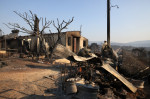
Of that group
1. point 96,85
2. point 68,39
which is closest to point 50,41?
point 68,39

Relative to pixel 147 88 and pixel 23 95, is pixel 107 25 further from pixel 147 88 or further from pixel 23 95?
pixel 23 95

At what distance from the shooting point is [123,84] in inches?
255

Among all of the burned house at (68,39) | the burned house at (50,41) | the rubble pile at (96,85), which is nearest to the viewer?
the rubble pile at (96,85)

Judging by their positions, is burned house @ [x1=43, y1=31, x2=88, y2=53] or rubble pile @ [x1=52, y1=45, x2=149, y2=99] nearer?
rubble pile @ [x1=52, y1=45, x2=149, y2=99]

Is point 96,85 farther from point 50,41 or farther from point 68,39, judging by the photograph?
point 50,41

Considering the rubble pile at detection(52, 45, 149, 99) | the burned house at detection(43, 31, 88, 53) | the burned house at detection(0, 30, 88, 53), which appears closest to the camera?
the rubble pile at detection(52, 45, 149, 99)

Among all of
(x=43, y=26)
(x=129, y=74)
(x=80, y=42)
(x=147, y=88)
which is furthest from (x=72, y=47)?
(x=147, y=88)

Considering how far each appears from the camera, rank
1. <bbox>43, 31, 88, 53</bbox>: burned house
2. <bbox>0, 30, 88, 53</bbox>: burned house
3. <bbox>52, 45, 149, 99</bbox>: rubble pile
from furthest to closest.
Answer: <bbox>0, 30, 88, 53</bbox>: burned house, <bbox>43, 31, 88, 53</bbox>: burned house, <bbox>52, 45, 149, 99</bbox>: rubble pile

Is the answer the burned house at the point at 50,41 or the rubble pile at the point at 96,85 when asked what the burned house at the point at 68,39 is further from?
the rubble pile at the point at 96,85

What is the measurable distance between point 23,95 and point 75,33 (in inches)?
616

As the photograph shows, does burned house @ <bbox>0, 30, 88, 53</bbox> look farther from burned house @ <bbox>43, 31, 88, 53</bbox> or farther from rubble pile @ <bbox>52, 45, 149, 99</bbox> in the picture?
rubble pile @ <bbox>52, 45, 149, 99</bbox>

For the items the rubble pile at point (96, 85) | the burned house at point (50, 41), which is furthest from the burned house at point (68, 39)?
the rubble pile at point (96, 85)

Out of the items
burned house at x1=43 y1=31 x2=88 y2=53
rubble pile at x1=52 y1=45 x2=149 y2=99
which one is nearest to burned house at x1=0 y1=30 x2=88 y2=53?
burned house at x1=43 y1=31 x2=88 y2=53

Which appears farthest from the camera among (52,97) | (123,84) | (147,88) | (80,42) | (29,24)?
(80,42)
